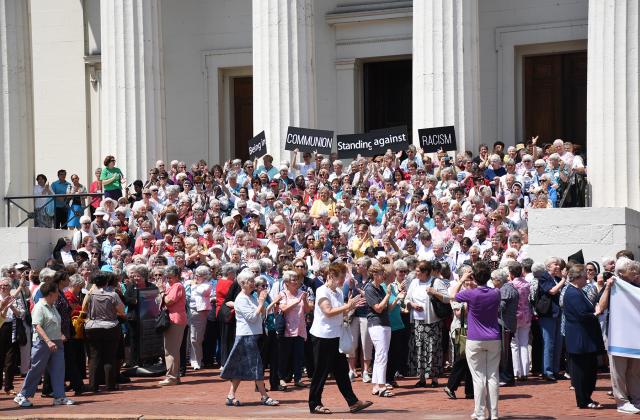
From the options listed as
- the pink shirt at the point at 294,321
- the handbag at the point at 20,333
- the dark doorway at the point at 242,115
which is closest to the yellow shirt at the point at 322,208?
the pink shirt at the point at 294,321

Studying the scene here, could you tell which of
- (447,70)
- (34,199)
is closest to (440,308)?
(447,70)

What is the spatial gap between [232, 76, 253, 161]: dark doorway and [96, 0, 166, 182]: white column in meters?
5.60

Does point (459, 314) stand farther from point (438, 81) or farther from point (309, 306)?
point (438, 81)

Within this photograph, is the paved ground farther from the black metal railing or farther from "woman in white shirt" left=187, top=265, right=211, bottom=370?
the black metal railing

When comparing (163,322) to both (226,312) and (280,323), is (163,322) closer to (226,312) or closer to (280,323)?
(226,312)

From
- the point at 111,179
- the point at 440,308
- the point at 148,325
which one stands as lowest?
the point at 148,325

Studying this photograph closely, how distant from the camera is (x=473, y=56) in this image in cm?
2631

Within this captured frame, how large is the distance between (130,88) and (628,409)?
1590cm

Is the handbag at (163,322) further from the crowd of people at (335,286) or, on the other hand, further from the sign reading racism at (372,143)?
the sign reading racism at (372,143)

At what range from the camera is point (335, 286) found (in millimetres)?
15812

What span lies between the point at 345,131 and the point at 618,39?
9.79m

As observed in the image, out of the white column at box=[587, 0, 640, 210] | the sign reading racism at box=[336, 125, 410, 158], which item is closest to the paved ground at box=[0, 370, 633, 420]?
the white column at box=[587, 0, 640, 210]

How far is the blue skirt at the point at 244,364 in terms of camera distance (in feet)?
53.8

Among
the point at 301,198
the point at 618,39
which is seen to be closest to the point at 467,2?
the point at 618,39
